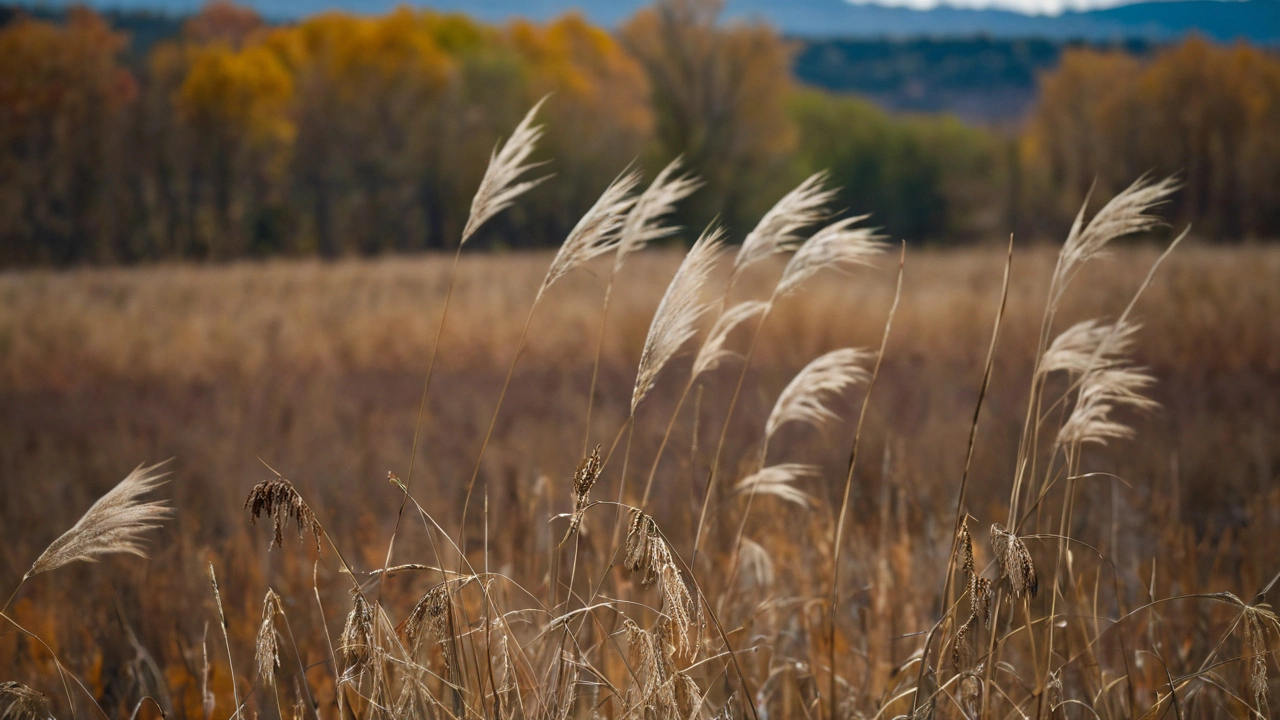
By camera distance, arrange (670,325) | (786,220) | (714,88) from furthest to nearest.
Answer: (714,88) → (786,220) → (670,325)

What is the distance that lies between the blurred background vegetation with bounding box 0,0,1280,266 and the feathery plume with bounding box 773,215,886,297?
24.2 meters

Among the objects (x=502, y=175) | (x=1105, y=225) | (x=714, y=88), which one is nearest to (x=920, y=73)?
(x=714, y=88)

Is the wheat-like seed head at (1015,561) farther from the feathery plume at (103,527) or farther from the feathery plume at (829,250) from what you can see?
the feathery plume at (103,527)

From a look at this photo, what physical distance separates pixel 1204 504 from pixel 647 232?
13.4ft

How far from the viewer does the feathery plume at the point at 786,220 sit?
5.04 feet

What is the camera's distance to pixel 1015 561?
3.88 ft

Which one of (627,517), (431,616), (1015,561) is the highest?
(1015,561)

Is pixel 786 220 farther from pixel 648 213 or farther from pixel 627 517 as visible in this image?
pixel 627 517

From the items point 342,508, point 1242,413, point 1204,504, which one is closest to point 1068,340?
point 1204,504

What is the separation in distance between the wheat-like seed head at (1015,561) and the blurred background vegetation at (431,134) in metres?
24.7

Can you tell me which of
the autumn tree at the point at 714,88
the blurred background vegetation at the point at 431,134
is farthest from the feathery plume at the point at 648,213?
the autumn tree at the point at 714,88

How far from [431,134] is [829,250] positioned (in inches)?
1405

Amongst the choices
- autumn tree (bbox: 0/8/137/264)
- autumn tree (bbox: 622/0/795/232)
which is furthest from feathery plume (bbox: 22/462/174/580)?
autumn tree (bbox: 0/8/137/264)

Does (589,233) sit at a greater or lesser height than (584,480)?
greater
